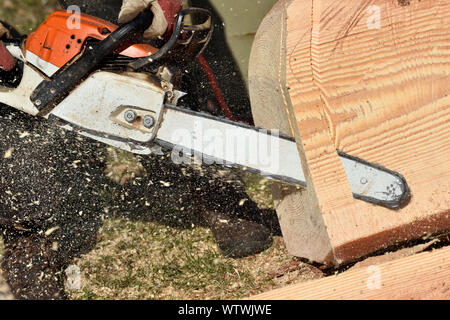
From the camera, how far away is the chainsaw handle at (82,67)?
1601 mm

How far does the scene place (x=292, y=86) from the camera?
1021 millimetres

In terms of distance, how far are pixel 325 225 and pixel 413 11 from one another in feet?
1.95

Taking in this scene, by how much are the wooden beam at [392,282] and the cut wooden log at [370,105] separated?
0.08 meters

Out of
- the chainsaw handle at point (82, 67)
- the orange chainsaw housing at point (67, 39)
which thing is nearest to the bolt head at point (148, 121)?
the chainsaw handle at point (82, 67)

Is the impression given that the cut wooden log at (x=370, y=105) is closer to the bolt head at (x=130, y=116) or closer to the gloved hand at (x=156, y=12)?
the bolt head at (x=130, y=116)

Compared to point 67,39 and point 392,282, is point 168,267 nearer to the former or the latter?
point 67,39

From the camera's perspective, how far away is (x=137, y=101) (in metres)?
1.47

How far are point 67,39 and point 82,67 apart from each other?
24cm

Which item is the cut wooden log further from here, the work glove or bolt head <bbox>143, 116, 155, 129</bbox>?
the work glove

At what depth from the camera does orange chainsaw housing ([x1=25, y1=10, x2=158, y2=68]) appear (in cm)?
173

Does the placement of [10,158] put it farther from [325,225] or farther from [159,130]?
[325,225]

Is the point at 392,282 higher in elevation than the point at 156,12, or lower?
lower

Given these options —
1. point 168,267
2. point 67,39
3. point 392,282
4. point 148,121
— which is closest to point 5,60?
point 67,39

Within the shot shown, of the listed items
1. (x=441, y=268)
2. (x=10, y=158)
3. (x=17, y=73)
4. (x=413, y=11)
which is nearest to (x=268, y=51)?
(x=413, y=11)
